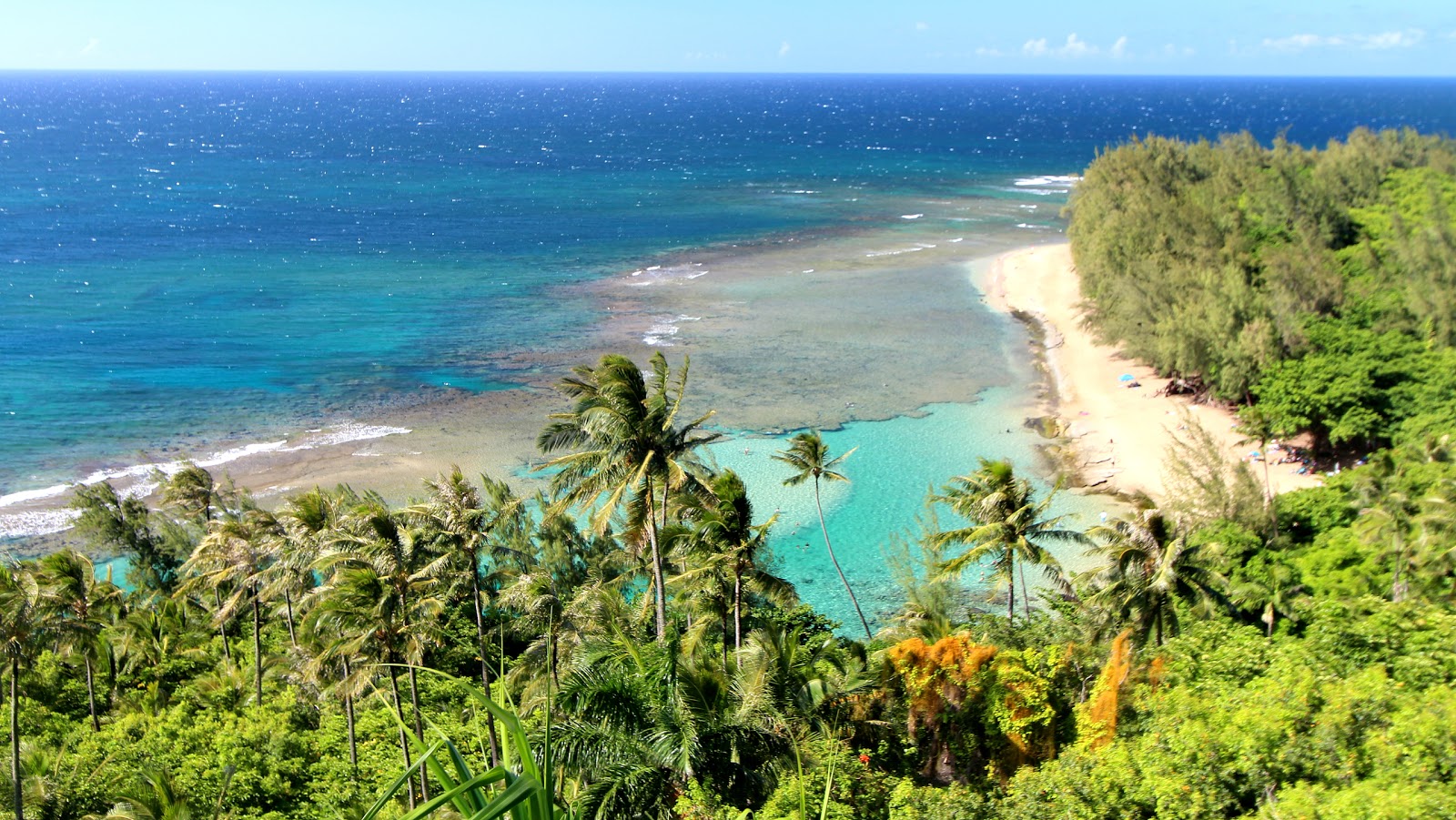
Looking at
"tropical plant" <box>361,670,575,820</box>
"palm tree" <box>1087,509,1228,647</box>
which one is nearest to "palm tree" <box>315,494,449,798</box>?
"palm tree" <box>1087,509,1228,647</box>

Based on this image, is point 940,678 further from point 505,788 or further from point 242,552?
point 242,552

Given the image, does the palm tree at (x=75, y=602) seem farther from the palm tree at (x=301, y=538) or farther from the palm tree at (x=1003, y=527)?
the palm tree at (x=1003, y=527)

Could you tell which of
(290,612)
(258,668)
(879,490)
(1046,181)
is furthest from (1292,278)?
(1046,181)

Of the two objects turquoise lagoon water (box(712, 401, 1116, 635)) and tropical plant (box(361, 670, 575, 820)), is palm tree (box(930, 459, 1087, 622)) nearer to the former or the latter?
turquoise lagoon water (box(712, 401, 1116, 635))

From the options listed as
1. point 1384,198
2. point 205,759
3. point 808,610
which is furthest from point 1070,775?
point 1384,198

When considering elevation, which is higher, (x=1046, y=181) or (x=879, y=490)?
(x=1046, y=181)
